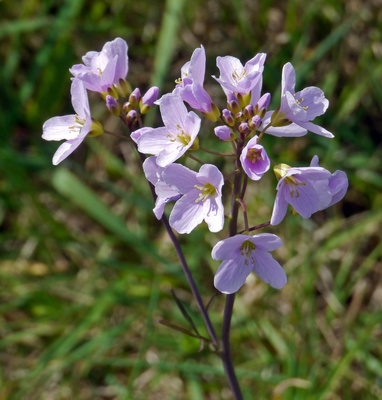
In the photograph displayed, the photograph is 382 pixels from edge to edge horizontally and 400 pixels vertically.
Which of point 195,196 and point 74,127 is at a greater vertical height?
point 74,127

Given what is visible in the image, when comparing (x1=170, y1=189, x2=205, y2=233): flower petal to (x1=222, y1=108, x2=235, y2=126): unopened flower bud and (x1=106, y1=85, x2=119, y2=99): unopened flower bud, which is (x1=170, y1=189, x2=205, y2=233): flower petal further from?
(x1=106, y1=85, x2=119, y2=99): unopened flower bud

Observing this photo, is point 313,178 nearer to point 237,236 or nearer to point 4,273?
point 237,236

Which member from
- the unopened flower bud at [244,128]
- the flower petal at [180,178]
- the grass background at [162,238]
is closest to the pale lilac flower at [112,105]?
the flower petal at [180,178]

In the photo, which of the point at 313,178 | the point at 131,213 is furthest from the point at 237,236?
the point at 131,213

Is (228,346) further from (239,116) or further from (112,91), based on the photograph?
(112,91)

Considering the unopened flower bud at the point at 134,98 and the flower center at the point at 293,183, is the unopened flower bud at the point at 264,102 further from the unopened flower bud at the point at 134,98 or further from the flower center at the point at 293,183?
the unopened flower bud at the point at 134,98

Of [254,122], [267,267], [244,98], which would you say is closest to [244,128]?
[254,122]
